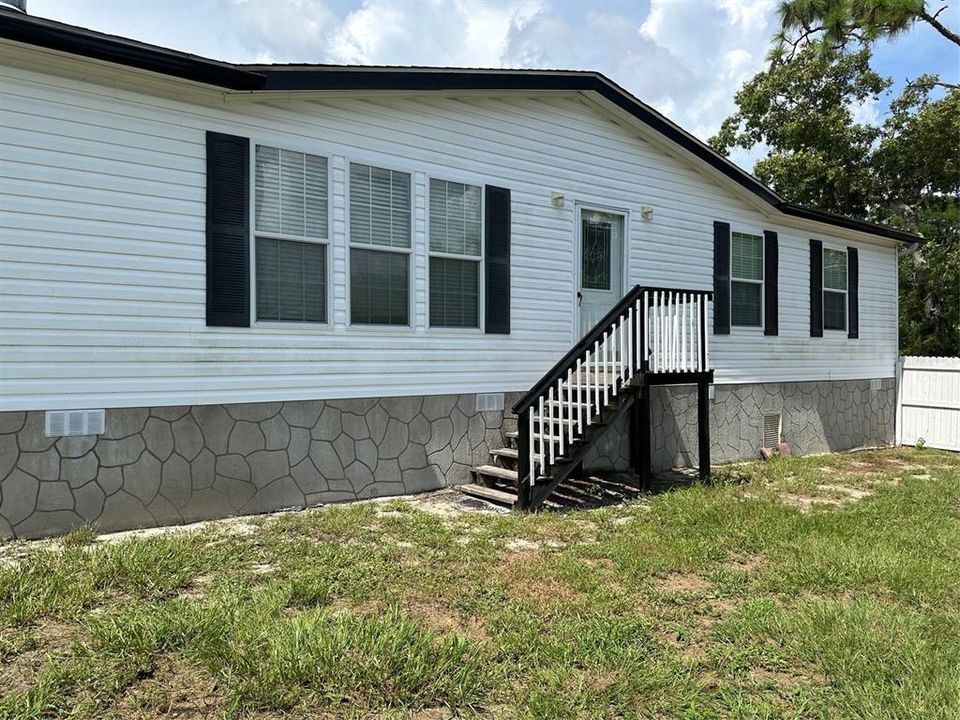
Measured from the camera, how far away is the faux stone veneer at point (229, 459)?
462cm

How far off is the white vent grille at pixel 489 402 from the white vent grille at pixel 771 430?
4676mm

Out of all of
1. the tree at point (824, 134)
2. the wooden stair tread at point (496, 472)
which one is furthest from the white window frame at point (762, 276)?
the tree at point (824, 134)

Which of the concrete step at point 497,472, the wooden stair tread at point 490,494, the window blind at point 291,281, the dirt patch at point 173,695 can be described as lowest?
the dirt patch at point 173,695

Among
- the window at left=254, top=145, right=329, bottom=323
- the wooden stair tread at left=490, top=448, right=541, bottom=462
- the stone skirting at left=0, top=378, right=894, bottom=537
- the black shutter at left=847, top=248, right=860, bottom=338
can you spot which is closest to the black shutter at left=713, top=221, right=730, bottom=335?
the stone skirting at left=0, top=378, right=894, bottom=537

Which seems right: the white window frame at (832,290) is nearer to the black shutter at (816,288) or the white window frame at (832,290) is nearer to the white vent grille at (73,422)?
the black shutter at (816,288)

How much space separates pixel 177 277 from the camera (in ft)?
16.7

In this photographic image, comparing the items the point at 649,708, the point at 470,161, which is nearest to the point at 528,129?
the point at 470,161

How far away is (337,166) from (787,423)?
299 inches

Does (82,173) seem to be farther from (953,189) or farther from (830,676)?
(953,189)

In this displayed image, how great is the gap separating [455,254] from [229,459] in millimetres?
2913

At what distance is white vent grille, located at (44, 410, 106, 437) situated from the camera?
15.3 ft

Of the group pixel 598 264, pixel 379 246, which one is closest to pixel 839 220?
pixel 598 264

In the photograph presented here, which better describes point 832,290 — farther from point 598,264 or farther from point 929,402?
point 598,264

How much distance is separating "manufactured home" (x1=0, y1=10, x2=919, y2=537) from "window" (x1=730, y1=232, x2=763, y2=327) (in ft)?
1.17
